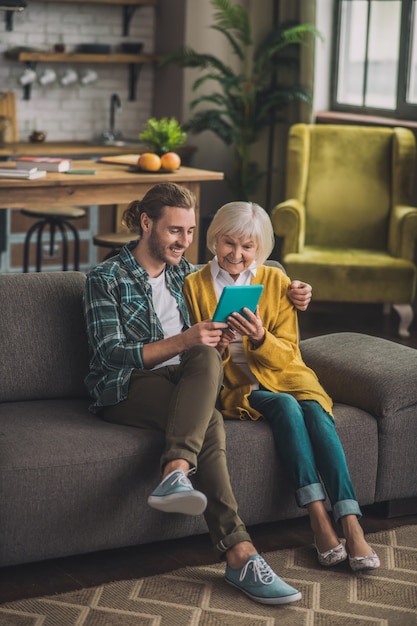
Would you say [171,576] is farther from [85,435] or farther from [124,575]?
[85,435]

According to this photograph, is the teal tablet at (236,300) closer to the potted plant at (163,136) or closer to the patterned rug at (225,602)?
the patterned rug at (225,602)

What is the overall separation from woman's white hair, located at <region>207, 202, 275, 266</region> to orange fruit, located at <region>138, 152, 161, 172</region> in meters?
2.08

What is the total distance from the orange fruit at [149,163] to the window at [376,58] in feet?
6.09

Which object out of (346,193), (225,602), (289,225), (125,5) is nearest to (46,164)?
(289,225)

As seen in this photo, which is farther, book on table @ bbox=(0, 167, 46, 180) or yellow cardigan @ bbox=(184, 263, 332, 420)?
book on table @ bbox=(0, 167, 46, 180)

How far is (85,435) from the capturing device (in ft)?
8.85

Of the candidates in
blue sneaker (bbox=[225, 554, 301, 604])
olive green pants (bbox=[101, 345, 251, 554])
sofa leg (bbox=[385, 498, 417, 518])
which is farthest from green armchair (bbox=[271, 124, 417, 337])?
blue sneaker (bbox=[225, 554, 301, 604])

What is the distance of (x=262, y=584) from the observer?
253 cm

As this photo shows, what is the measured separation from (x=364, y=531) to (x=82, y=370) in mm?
958

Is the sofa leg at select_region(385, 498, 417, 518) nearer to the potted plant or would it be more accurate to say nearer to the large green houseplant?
the potted plant

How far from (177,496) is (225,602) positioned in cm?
30

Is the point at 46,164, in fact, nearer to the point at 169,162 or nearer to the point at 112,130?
the point at 169,162

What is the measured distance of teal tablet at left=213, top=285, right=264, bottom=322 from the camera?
270cm

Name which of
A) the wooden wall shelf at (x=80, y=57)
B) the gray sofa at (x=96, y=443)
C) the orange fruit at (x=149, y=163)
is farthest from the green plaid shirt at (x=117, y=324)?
the wooden wall shelf at (x=80, y=57)
